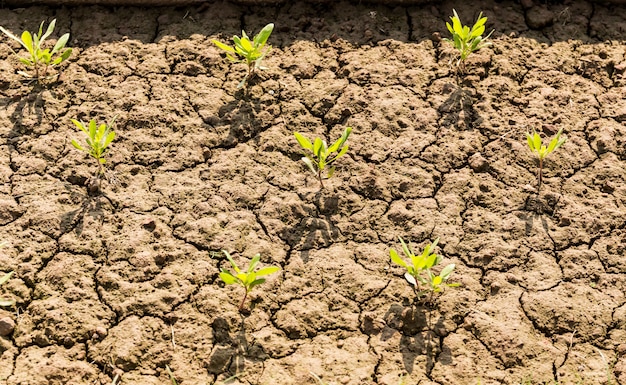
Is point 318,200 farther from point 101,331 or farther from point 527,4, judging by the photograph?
point 527,4

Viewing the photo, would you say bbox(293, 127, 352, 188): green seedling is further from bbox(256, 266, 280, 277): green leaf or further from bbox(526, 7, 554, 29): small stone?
bbox(526, 7, 554, 29): small stone

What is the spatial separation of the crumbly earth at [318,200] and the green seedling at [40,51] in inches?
3.4

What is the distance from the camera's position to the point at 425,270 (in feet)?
10.6

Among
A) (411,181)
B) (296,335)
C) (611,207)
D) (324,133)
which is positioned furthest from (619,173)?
(296,335)

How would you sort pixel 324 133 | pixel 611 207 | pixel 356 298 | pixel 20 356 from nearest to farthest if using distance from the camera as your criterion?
1. pixel 20 356
2. pixel 356 298
3. pixel 611 207
4. pixel 324 133

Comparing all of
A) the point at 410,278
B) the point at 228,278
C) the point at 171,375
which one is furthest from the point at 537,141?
the point at 171,375

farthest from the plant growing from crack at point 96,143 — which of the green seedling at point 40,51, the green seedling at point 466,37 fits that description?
the green seedling at point 466,37

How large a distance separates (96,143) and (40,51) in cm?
76

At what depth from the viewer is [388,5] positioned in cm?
445

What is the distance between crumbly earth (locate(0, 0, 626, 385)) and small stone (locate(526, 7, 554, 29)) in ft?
0.04

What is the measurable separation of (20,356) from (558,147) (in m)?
2.69

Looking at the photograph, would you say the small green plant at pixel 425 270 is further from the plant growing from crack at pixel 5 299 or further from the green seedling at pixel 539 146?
the plant growing from crack at pixel 5 299

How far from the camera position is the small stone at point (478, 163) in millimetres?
3717

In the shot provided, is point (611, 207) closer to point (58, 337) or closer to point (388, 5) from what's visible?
point (388, 5)
